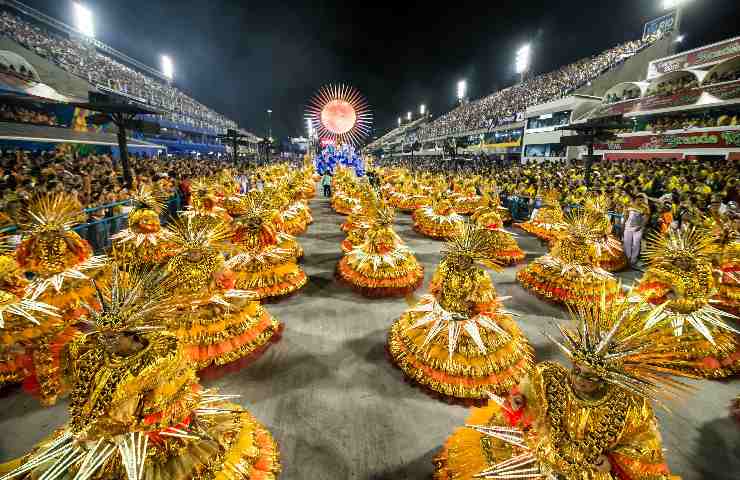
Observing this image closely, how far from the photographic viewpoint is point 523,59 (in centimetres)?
4516

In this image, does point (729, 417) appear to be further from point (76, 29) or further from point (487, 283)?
point (76, 29)

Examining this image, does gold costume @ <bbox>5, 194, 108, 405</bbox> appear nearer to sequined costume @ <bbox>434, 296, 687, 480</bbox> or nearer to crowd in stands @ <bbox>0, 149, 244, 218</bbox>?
crowd in stands @ <bbox>0, 149, 244, 218</bbox>

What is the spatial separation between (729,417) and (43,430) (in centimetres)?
624

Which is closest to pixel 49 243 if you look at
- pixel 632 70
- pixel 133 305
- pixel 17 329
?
pixel 17 329

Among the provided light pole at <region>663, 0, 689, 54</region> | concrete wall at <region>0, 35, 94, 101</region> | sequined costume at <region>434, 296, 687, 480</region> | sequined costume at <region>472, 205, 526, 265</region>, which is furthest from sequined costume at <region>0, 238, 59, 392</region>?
light pole at <region>663, 0, 689, 54</region>

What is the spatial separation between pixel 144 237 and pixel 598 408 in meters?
7.33

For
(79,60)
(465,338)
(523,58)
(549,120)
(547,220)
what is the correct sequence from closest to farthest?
(465,338)
(547,220)
(79,60)
(549,120)
(523,58)

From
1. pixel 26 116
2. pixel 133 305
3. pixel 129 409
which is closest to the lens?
pixel 129 409

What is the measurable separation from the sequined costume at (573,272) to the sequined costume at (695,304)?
1443mm

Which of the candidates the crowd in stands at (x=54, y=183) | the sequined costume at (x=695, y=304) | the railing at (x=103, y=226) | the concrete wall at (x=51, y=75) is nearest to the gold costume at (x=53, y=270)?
the crowd in stands at (x=54, y=183)

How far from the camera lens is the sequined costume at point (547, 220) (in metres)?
8.42

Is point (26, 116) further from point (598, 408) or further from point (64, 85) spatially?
point (598, 408)

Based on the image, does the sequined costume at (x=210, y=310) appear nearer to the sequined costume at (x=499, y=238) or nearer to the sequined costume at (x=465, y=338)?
the sequined costume at (x=465, y=338)

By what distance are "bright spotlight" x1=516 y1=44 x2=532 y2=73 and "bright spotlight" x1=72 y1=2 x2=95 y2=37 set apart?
52.5 m
